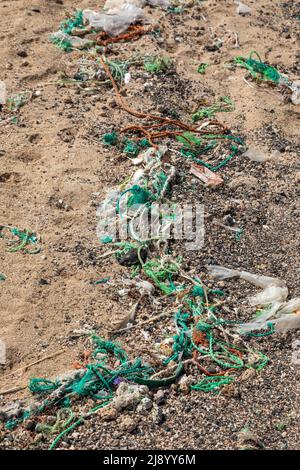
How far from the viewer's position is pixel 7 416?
3279 mm

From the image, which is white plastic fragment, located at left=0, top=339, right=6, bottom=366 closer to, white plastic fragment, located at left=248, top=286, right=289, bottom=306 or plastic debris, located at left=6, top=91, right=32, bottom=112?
white plastic fragment, located at left=248, top=286, right=289, bottom=306

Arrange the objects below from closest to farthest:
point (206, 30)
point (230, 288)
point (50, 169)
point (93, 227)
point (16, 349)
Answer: point (16, 349) < point (230, 288) < point (93, 227) < point (50, 169) < point (206, 30)

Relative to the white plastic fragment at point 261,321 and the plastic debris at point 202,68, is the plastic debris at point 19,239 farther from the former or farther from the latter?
the plastic debris at point 202,68

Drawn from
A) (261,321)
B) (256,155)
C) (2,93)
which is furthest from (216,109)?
(261,321)

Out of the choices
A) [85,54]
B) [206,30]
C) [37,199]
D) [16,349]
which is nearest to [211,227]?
[37,199]

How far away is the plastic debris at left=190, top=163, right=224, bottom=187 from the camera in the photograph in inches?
186

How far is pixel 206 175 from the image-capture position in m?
4.79

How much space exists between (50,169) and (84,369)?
1.70 meters

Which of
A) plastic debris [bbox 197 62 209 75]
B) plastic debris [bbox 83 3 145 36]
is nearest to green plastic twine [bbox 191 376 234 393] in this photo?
plastic debris [bbox 197 62 209 75]

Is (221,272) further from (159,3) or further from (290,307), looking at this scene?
(159,3)

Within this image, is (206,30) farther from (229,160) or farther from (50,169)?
(50,169)

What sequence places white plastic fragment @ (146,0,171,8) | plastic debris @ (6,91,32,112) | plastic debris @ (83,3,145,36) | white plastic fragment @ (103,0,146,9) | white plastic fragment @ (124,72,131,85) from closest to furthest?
plastic debris @ (6,91,32,112), white plastic fragment @ (124,72,131,85), plastic debris @ (83,3,145,36), white plastic fragment @ (103,0,146,9), white plastic fragment @ (146,0,171,8)
